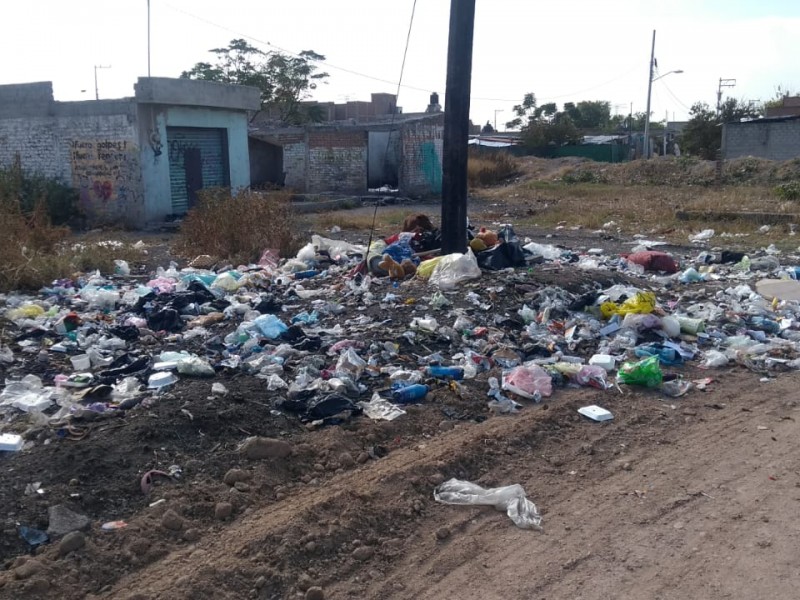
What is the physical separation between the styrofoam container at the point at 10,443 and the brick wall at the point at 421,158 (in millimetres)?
21505

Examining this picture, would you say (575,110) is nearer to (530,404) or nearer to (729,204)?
(729,204)

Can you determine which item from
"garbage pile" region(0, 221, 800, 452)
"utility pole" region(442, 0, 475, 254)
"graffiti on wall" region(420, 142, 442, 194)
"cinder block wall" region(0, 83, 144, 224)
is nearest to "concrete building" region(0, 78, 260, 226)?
"cinder block wall" region(0, 83, 144, 224)

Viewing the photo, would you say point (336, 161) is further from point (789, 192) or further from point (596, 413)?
point (596, 413)

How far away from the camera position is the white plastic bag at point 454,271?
7789 mm

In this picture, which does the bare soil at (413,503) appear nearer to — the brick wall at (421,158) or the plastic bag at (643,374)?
the plastic bag at (643,374)

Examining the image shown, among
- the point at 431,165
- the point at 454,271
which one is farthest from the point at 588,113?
the point at 454,271

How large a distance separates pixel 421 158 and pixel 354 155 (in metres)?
2.35

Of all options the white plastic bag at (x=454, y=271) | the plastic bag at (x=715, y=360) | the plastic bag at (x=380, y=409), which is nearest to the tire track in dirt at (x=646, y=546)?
the plastic bag at (x=380, y=409)

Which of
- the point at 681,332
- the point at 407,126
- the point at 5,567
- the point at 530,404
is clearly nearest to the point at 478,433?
the point at 530,404

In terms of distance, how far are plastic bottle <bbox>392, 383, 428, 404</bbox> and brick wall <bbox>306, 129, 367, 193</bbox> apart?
20.5 m

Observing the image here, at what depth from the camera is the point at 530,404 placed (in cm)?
504

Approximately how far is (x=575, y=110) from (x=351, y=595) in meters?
56.6

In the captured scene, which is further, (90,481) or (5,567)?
(90,481)

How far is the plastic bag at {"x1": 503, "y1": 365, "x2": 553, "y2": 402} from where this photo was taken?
5133mm
